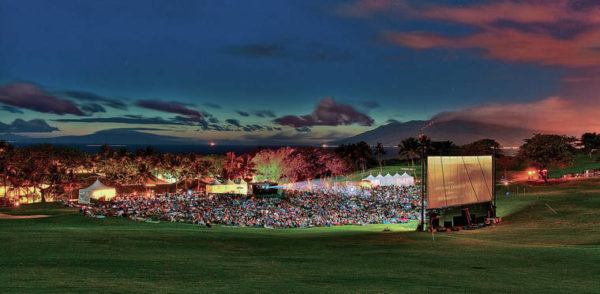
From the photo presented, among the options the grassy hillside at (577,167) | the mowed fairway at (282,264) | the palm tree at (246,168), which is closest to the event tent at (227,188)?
the palm tree at (246,168)

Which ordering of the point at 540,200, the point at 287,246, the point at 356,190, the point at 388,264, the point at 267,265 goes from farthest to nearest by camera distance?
the point at 356,190 → the point at 540,200 → the point at 287,246 → the point at 388,264 → the point at 267,265

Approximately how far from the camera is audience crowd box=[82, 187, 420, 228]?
39.0 metres

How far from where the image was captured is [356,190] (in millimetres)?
67375

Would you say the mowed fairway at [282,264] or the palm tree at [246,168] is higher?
the palm tree at [246,168]

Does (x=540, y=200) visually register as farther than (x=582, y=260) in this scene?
Yes

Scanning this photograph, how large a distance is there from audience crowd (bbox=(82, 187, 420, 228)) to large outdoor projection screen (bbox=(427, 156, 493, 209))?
563 cm

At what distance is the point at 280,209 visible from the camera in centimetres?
4666

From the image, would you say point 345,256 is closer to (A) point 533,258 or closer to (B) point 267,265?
(B) point 267,265

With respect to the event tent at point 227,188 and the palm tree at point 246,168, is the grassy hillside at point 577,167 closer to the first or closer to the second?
the palm tree at point 246,168

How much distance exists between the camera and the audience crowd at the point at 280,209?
3900 cm

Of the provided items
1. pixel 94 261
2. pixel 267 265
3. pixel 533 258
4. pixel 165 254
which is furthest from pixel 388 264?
pixel 94 261

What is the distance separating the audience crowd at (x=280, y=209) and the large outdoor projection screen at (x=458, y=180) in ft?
18.5

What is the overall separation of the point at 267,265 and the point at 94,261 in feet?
16.3

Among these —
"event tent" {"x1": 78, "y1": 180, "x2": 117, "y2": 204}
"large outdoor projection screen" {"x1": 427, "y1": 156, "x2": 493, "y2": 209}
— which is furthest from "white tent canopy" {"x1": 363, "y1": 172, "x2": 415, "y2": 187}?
"event tent" {"x1": 78, "y1": 180, "x2": 117, "y2": 204}
